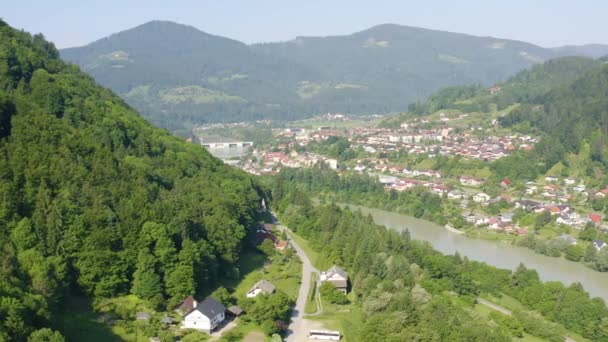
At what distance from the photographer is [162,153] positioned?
91.1ft

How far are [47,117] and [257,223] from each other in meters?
11.4

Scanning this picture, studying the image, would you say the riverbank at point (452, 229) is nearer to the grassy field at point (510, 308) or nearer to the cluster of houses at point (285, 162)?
the grassy field at point (510, 308)

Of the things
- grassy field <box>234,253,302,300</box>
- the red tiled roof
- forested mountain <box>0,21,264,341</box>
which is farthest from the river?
forested mountain <box>0,21,264,341</box>

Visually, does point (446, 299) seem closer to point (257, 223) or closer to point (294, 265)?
point (294, 265)

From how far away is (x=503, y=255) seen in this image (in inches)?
1242

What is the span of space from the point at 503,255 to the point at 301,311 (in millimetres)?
16086

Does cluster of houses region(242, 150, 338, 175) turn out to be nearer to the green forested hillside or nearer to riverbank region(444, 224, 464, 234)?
the green forested hillside

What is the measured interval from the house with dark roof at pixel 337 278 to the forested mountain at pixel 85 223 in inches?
132

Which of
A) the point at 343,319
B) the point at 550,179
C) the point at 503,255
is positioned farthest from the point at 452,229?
the point at 343,319

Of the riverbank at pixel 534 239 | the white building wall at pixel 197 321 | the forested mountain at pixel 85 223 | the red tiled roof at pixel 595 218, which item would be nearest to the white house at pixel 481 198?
the riverbank at pixel 534 239

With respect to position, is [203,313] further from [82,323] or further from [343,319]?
[343,319]

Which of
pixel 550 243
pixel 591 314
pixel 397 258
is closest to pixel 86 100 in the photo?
pixel 397 258

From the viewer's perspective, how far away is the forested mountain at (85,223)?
49.5 ft

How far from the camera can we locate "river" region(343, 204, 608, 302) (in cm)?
2761
